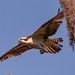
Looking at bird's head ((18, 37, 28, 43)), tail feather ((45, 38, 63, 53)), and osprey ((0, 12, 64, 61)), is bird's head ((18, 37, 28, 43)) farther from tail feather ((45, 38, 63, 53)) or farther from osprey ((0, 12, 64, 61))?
tail feather ((45, 38, 63, 53))

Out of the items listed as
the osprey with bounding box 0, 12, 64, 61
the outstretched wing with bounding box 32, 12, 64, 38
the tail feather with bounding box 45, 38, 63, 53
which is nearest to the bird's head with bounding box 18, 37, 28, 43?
the osprey with bounding box 0, 12, 64, 61

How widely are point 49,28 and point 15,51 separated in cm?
134

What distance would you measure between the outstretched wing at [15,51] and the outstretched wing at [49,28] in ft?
2.26

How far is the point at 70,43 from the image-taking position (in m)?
5.68

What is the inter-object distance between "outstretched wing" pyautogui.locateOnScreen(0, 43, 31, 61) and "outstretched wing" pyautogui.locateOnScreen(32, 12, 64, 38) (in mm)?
688

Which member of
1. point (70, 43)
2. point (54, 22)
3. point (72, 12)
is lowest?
point (70, 43)

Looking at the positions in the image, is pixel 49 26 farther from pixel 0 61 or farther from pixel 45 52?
pixel 0 61

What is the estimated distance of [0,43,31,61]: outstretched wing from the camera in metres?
7.98

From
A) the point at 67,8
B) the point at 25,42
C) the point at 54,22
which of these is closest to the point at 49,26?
the point at 54,22

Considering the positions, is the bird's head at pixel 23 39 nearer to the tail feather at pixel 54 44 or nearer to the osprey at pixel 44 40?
the osprey at pixel 44 40

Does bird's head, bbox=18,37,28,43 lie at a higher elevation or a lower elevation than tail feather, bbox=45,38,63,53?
higher

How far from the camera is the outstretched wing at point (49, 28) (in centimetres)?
681

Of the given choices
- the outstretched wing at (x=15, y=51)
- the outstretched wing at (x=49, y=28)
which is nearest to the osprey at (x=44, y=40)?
the outstretched wing at (x=49, y=28)

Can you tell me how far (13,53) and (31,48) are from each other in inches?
20.2
